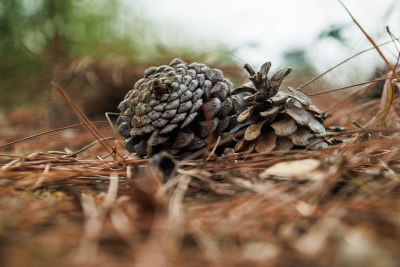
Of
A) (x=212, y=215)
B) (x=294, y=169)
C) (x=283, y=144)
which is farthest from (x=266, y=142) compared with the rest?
(x=212, y=215)

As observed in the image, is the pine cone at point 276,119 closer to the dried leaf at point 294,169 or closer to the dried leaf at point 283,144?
the dried leaf at point 283,144

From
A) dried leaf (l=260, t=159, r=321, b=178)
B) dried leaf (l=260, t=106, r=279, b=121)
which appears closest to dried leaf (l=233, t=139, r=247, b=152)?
dried leaf (l=260, t=106, r=279, b=121)

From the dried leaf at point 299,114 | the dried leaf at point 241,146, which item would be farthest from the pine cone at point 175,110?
the dried leaf at point 299,114

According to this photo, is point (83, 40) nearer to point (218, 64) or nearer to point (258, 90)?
point (218, 64)

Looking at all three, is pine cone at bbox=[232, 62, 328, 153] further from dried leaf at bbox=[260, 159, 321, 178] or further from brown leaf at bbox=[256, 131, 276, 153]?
dried leaf at bbox=[260, 159, 321, 178]

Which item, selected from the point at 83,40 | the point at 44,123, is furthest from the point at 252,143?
the point at 83,40

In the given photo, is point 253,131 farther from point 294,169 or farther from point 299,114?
point 294,169
